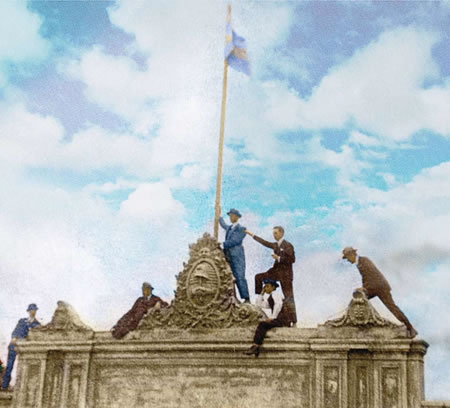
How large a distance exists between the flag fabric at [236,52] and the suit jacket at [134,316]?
18.2 feet

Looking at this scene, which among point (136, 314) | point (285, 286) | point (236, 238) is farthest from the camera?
point (136, 314)

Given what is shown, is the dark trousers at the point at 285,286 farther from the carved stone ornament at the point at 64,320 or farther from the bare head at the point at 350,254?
the carved stone ornament at the point at 64,320

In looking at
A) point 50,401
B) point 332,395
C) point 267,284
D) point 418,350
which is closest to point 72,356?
point 50,401

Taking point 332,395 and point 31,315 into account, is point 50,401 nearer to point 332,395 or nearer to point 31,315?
point 31,315

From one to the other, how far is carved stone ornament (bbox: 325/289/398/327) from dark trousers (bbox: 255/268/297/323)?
37.1 inches

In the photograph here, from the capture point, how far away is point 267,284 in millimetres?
15305

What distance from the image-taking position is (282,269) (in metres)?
15.4

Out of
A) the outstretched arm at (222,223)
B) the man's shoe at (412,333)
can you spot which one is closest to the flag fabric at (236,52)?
the outstretched arm at (222,223)

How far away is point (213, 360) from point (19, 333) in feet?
16.7

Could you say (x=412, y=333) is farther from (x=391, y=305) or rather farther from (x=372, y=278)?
(x=372, y=278)

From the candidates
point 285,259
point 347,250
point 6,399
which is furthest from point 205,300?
point 6,399

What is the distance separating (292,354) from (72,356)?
4.91 metres

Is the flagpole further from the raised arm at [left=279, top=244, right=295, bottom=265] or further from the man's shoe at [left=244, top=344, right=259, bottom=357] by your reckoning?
the man's shoe at [left=244, top=344, right=259, bottom=357]

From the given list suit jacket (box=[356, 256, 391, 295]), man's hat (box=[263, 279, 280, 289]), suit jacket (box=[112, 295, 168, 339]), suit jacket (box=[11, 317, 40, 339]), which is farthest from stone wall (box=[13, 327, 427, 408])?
man's hat (box=[263, 279, 280, 289])
